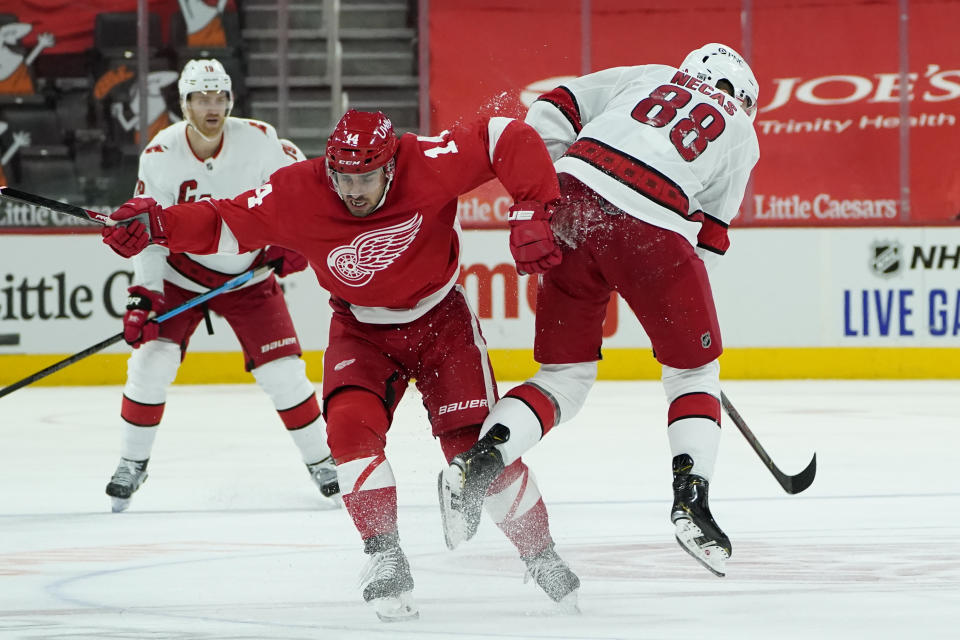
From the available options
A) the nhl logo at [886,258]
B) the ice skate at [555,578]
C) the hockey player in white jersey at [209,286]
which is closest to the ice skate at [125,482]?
the hockey player in white jersey at [209,286]

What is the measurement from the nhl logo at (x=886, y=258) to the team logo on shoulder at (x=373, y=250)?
571cm

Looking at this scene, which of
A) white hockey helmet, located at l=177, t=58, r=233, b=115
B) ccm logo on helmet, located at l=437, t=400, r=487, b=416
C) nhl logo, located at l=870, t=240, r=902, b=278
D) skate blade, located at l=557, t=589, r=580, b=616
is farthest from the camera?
nhl logo, located at l=870, t=240, r=902, b=278

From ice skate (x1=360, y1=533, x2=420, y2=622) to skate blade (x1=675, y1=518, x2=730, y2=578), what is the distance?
50 centimetres

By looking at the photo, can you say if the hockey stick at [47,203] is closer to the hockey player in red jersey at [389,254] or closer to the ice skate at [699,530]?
the hockey player in red jersey at [389,254]

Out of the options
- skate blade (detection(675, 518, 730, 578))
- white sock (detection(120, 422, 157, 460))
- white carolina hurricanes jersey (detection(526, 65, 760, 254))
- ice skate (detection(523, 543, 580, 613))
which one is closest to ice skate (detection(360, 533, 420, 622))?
ice skate (detection(523, 543, 580, 613))

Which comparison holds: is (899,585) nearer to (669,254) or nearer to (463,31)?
(669,254)

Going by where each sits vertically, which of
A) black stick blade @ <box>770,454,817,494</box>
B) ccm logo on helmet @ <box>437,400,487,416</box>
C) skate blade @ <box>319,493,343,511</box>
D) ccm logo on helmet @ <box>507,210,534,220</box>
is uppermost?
ccm logo on helmet @ <box>507,210,534,220</box>

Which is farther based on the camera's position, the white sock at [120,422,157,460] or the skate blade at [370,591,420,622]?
the white sock at [120,422,157,460]

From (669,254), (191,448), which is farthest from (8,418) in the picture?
(669,254)

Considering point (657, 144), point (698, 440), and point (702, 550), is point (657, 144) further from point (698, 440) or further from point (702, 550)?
point (702, 550)

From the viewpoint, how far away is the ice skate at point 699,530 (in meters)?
2.67

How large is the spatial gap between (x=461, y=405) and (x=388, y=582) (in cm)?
39

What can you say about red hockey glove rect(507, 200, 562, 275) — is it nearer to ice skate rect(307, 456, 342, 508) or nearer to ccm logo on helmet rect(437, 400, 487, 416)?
ccm logo on helmet rect(437, 400, 487, 416)

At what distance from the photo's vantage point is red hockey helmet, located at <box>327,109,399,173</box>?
254cm
